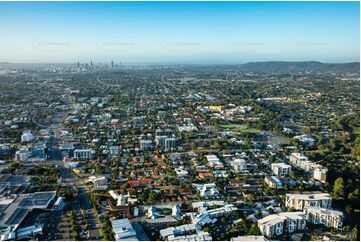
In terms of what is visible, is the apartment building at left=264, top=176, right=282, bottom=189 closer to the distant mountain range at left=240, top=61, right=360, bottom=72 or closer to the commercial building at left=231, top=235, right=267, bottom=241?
the commercial building at left=231, top=235, right=267, bottom=241

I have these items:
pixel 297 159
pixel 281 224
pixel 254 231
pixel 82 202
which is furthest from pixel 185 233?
pixel 297 159

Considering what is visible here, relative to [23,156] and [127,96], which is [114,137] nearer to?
[23,156]

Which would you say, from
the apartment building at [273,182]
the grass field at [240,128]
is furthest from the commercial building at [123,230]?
the grass field at [240,128]

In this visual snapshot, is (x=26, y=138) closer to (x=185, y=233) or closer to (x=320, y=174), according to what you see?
(x=185, y=233)

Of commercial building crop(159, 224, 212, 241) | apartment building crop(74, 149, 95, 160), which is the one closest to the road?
apartment building crop(74, 149, 95, 160)

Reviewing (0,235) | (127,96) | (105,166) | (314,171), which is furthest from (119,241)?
(127,96)

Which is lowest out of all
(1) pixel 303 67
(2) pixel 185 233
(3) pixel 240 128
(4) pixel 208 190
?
(2) pixel 185 233

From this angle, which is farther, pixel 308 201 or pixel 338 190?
pixel 338 190

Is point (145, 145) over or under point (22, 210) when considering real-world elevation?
over
